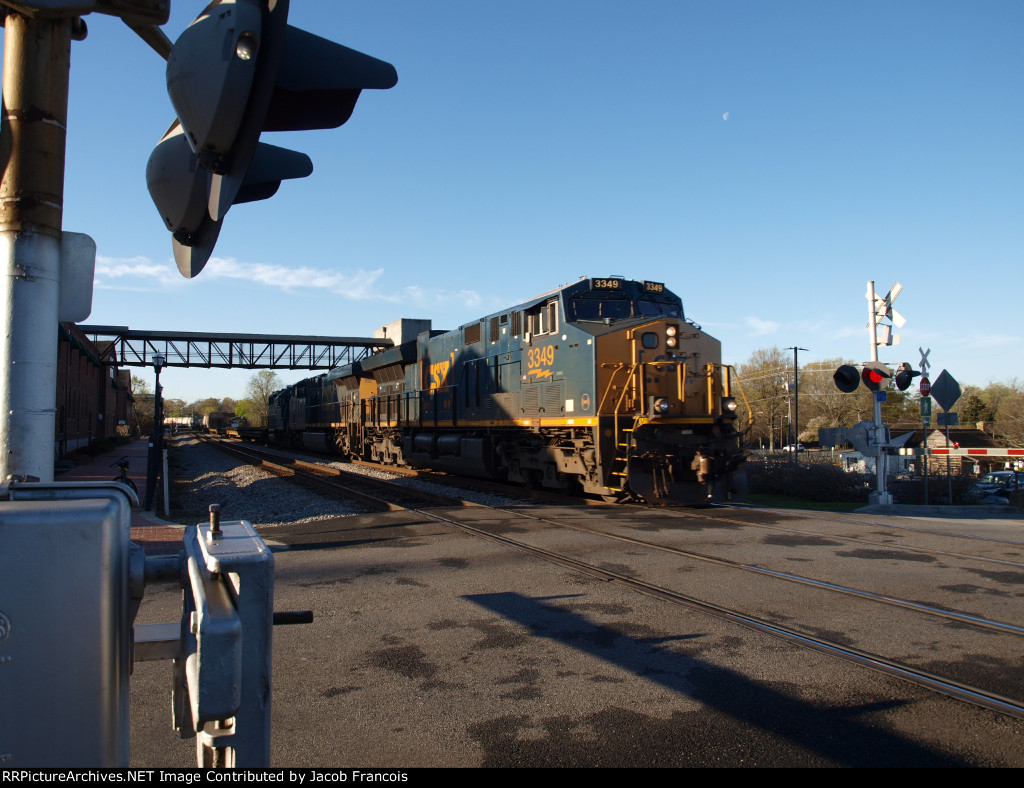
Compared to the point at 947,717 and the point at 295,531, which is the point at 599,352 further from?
the point at 947,717

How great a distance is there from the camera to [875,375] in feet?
46.6

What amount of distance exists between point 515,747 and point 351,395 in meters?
25.1

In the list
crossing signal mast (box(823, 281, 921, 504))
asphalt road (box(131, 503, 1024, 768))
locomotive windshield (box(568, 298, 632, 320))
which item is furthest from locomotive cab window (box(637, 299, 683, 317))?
asphalt road (box(131, 503, 1024, 768))

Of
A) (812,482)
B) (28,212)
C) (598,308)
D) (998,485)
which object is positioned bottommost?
(998,485)

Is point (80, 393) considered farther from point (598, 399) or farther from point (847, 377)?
point (847, 377)

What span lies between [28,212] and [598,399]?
976cm

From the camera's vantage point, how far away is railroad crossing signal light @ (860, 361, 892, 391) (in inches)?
556

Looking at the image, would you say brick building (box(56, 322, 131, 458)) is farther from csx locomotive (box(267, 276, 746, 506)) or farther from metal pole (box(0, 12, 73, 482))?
metal pole (box(0, 12, 73, 482))

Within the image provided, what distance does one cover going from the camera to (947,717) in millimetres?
3646

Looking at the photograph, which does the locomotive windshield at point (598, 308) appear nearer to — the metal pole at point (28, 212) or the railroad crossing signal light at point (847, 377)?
the railroad crossing signal light at point (847, 377)

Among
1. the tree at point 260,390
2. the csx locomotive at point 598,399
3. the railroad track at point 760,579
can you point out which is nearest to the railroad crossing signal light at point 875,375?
the csx locomotive at point 598,399

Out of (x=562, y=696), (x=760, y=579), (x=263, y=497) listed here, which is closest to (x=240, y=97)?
(x=562, y=696)

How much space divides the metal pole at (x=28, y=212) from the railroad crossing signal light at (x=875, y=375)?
14.8m

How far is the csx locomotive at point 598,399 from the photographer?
1155 cm
